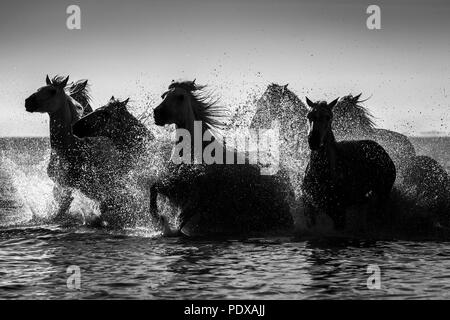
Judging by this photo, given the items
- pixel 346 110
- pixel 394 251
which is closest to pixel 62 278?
pixel 394 251

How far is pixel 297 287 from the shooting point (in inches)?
345

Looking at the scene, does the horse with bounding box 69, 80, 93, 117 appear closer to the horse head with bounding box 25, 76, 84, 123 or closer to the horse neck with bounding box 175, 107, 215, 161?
the horse head with bounding box 25, 76, 84, 123

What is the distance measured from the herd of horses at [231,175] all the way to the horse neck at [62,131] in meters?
0.02

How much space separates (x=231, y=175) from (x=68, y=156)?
126 inches

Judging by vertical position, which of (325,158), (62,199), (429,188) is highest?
(325,158)

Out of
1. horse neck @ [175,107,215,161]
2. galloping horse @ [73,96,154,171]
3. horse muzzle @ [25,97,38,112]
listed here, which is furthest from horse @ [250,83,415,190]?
horse muzzle @ [25,97,38,112]

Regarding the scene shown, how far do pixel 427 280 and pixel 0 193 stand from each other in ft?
50.6

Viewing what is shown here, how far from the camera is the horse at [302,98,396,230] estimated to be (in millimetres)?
11828

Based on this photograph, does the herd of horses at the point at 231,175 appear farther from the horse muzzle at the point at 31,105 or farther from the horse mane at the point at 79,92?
the horse mane at the point at 79,92

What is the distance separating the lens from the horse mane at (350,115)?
48.0ft

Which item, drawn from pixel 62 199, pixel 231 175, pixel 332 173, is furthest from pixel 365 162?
pixel 62 199

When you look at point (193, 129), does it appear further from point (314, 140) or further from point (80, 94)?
point (80, 94)

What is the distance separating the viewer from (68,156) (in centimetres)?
1405
